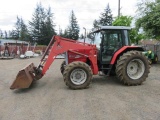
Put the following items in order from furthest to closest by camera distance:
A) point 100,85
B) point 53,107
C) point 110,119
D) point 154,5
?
point 154,5 < point 100,85 < point 53,107 < point 110,119

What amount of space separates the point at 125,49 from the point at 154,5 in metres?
8.64

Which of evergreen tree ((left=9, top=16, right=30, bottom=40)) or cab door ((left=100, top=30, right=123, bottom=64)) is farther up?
evergreen tree ((left=9, top=16, right=30, bottom=40))

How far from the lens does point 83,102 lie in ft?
18.9

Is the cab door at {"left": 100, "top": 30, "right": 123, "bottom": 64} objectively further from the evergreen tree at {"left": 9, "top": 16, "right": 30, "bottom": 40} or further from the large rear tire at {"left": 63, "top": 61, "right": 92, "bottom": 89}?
the evergreen tree at {"left": 9, "top": 16, "right": 30, "bottom": 40}

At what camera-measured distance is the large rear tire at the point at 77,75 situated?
714 centimetres

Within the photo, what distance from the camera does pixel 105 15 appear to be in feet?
201

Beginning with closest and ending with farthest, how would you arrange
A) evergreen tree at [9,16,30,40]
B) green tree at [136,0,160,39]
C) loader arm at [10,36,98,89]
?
1. loader arm at [10,36,98,89]
2. green tree at [136,0,160,39]
3. evergreen tree at [9,16,30,40]

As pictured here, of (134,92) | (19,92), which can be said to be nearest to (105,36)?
(134,92)

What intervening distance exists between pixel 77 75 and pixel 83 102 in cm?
167

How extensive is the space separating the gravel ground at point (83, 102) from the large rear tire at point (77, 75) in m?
0.25

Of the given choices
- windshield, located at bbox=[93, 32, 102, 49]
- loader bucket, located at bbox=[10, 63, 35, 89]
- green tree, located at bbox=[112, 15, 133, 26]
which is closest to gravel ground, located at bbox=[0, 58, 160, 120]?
loader bucket, located at bbox=[10, 63, 35, 89]

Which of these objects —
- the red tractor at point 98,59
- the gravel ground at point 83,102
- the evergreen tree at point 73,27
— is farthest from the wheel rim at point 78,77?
the evergreen tree at point 73,27

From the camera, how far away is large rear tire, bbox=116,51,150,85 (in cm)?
758

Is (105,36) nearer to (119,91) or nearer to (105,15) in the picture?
(119,91)
